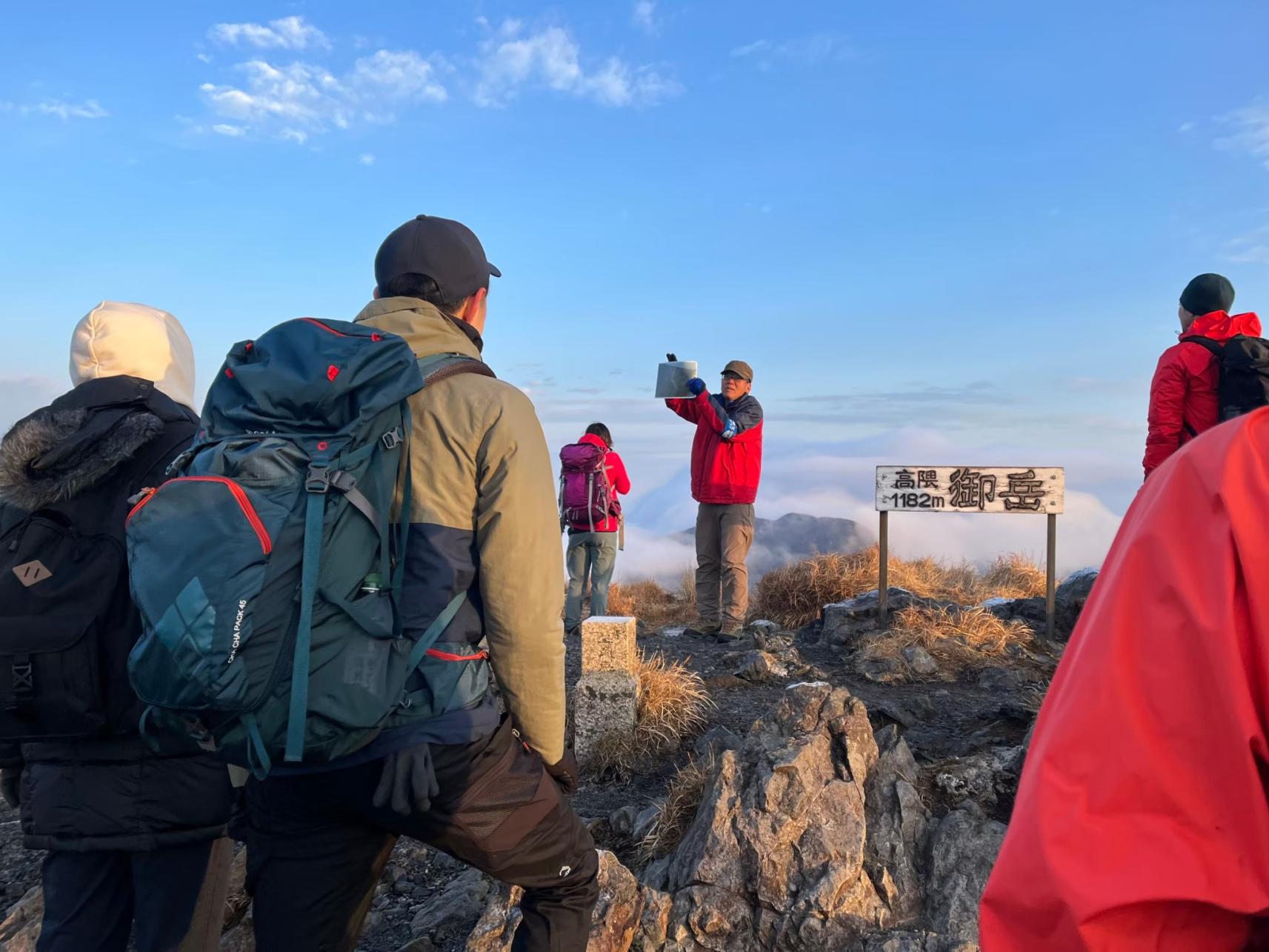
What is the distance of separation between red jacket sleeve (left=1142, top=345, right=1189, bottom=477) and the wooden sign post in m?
2.73

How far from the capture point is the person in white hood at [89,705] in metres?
2.25

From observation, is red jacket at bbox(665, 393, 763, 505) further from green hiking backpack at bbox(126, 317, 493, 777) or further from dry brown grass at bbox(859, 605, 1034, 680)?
green hiking backpack at bbox(126, 317, 493, 777)

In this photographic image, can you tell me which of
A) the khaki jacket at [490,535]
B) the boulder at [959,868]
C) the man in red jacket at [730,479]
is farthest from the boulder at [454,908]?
the man in red jacket at [730,479]

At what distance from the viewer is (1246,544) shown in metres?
0.90

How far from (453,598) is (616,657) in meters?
3.60

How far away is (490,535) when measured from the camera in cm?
205

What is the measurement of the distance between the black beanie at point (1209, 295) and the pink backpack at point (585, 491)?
18.1 ft

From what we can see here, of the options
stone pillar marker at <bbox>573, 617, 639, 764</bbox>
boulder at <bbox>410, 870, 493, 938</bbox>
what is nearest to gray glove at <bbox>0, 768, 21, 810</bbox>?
boulder at <bbox>410, 870, 493, 938</bbox>

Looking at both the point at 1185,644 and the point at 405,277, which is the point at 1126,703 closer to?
the point at 1185,644

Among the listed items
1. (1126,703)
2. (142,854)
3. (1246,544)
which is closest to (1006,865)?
(1126,703)

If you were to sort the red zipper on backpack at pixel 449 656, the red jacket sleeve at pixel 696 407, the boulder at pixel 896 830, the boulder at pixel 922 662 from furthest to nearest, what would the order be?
1. the red jacket sleeve at pixel 696 407
2. the boulder at pixel 922 662
3. the boulder at pixel 896 830
4. the red zipper on backpack at pixel 449 656

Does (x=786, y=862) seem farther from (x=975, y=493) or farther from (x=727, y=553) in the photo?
(x=975, y=493)

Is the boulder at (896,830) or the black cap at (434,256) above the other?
the black cap at (434,256)

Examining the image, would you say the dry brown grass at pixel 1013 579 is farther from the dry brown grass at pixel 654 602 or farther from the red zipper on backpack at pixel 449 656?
the red zipper on backpack at pixel 449 656
